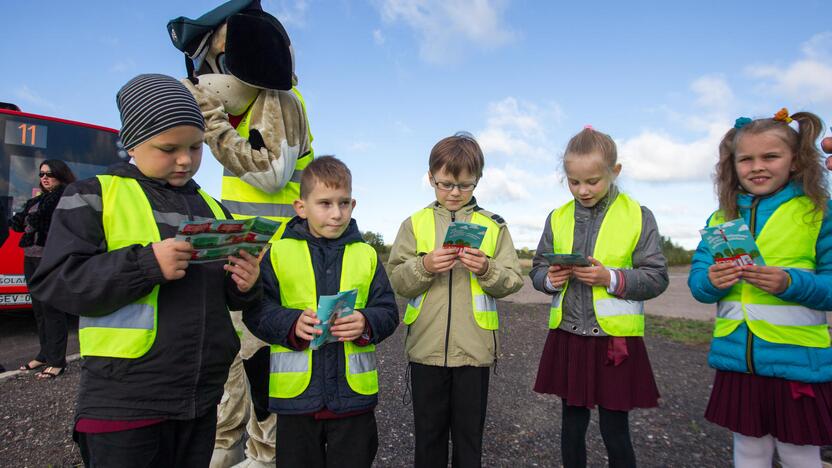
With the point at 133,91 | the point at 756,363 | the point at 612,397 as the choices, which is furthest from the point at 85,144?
the point at 756,363

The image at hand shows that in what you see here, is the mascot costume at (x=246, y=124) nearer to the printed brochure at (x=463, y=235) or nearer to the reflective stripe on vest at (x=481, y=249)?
the reflective stripe on vest at (x=481, y=249)

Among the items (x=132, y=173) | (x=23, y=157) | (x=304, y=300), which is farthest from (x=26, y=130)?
(x=304, y=300)

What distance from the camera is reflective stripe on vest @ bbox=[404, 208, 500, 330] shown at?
2.58 m

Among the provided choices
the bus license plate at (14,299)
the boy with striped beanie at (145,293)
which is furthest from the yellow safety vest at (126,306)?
the bus license plate at (14,299)

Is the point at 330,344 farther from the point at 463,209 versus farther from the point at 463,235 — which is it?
the point at 463,209

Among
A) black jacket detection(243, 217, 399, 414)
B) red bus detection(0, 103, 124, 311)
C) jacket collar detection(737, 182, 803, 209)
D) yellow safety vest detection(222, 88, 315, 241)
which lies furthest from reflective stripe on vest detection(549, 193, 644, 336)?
red bus detection(0, 103, 124, 311)

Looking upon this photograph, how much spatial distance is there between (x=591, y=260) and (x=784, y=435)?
1.12 m

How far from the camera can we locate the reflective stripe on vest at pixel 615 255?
8.30 feet

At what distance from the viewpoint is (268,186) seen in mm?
2658

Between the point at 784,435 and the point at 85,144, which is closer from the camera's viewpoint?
the point at 784,435

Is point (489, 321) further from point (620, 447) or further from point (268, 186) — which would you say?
point (268, 186)

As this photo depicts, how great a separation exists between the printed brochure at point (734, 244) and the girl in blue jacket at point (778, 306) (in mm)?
38

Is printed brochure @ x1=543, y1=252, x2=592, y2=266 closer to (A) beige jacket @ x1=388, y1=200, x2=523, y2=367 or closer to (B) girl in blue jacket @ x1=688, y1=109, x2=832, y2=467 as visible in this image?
(A) beige jacket @ x1=388, y1=200, x2=523, y2=367

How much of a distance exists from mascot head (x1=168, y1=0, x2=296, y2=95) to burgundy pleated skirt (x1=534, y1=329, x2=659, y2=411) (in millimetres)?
2152
